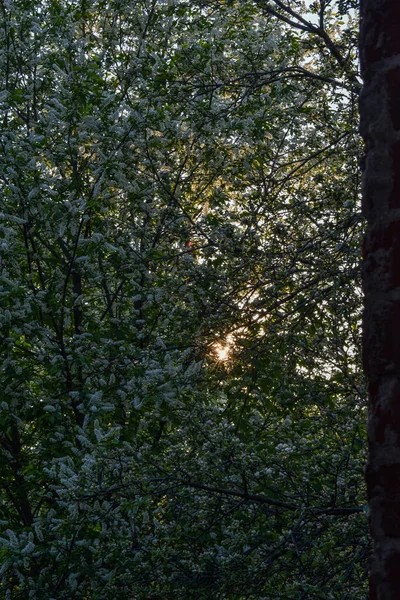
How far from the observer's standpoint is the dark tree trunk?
4.80 feet

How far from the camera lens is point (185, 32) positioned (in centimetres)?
1003

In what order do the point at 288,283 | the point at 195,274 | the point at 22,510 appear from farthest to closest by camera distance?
1. the point at 22,510
2. the point at 195,274
3. the point at 288,283

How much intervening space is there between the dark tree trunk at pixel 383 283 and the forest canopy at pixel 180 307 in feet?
9.98

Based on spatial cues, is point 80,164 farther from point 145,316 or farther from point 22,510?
point 22,510

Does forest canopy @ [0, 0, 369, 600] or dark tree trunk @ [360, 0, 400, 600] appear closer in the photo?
dark tree trunk @ [360, 0, 400, 600]

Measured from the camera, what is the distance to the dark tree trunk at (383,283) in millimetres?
1463

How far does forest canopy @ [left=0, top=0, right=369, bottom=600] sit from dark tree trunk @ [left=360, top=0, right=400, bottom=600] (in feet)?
9.98

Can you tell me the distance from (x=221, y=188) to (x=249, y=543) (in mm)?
4927

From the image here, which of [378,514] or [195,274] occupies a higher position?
[195,274]

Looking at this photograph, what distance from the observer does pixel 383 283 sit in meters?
1.52

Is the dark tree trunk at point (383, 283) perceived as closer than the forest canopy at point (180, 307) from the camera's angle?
Yes

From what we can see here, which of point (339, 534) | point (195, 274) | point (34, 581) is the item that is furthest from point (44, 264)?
point (339, 534)

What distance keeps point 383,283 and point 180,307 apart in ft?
21.8

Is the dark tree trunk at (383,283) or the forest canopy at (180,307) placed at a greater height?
the forest canopy at (180,307)
